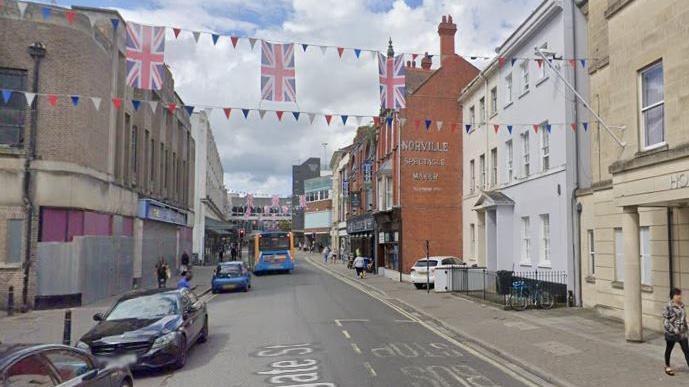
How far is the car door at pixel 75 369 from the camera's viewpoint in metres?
5.97

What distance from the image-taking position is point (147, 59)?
1449cm

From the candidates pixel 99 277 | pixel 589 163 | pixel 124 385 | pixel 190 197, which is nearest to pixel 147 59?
pixel 124 385

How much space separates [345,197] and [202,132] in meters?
16.0

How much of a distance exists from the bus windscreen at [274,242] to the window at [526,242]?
69.7 ft

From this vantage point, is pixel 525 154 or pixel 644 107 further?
pixel 525 154

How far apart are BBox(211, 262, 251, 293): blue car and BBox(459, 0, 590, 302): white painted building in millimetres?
11225

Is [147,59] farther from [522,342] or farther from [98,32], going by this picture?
[522,342]

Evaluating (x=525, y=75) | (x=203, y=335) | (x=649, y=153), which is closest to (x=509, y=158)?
(x=525, y=75)

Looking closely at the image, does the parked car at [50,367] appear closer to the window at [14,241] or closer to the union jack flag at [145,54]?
the union jack flag at [145,54]

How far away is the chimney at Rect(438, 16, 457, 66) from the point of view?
3419cm

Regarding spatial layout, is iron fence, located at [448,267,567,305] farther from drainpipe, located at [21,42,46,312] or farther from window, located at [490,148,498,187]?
drainpipe, located at [21,42,46,312]

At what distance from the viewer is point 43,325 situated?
1580cm

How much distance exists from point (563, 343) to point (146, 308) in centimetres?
877

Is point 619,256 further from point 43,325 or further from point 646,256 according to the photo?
point 43,325
